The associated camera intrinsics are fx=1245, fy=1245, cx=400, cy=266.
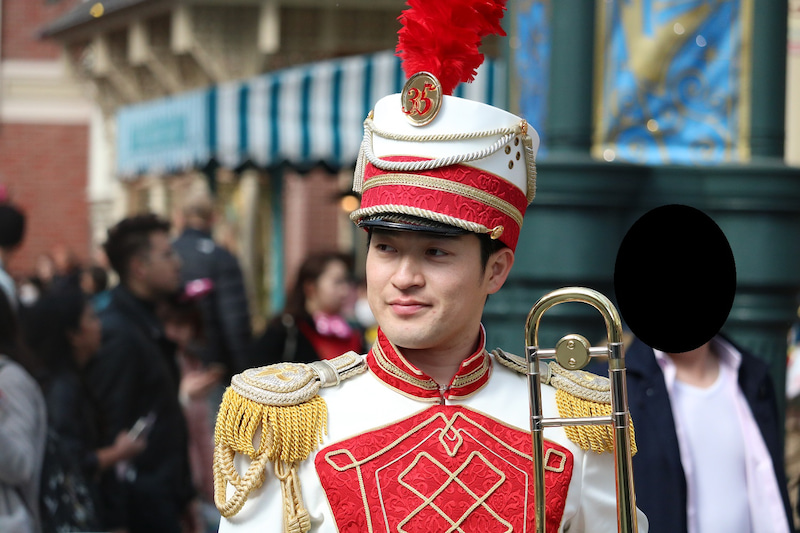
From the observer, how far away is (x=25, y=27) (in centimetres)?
1888

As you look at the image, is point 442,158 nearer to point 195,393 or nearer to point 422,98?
point 422,98

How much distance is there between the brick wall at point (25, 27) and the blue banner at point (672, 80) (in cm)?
1562

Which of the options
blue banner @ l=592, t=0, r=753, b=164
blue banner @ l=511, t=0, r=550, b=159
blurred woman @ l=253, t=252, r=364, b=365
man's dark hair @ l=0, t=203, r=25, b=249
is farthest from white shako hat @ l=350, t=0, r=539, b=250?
man's dark hair @ l=0, t=203, r=25, b=249

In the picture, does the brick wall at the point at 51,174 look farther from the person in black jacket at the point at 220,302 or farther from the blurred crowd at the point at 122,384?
the blurred crowd at the point at 122,384

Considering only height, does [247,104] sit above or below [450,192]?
above

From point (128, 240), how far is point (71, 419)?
89cm

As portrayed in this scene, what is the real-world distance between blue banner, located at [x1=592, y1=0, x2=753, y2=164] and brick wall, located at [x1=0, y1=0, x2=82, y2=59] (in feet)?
51.2

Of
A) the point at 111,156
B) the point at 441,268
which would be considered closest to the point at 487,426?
the point at 441,268

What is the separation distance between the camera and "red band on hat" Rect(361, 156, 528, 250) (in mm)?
2281

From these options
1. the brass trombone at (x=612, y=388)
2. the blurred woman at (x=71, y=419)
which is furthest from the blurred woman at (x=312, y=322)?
the brass trombone at (x=612, y=388)

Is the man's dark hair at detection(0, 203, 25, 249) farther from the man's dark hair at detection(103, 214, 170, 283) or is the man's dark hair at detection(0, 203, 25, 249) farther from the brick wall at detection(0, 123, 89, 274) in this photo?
the brick wall at detection(0, 123, 89, 274)

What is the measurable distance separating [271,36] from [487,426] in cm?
1088

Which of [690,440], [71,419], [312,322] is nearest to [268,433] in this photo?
[690,440]

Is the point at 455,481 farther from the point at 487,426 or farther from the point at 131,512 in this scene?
the point at 131,512
